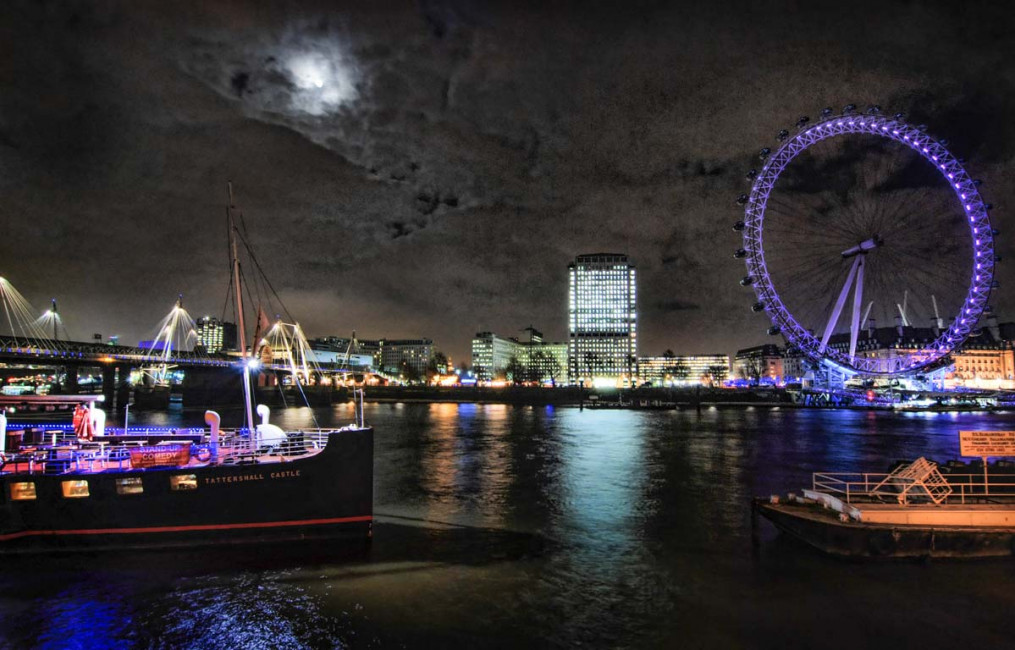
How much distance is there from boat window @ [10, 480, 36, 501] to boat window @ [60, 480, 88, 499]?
43.7 inches

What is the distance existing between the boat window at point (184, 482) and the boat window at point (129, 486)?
1.08 meters

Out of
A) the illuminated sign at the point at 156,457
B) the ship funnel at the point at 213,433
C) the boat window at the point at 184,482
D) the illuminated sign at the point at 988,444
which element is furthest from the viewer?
the ship funnel at the point at 213,433

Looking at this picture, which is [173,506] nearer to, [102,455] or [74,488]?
[102,455]

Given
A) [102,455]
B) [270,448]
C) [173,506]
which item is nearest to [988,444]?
[270,448]

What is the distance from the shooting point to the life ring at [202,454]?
68.9 feet

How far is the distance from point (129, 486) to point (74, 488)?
188 cm

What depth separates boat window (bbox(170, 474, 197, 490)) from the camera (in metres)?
19.8

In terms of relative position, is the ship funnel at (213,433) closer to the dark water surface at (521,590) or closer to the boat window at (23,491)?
the dark water surface at (521,590)

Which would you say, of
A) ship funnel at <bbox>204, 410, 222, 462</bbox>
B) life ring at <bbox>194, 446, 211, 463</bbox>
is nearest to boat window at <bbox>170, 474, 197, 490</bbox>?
ship funnel at <bbox>204, 410, 222, 462</bbox>

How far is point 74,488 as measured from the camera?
19703 millimetres

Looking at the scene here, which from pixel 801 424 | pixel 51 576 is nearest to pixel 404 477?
pixel 51 576

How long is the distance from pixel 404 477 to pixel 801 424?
66.5 m

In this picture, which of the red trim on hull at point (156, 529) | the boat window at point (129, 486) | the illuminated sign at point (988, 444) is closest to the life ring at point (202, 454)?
the boat window at point (129, 486)

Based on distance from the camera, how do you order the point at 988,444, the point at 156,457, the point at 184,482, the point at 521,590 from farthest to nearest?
the point at 156,457
the point at 184,482
the point at 988,444
the point at 521,590
